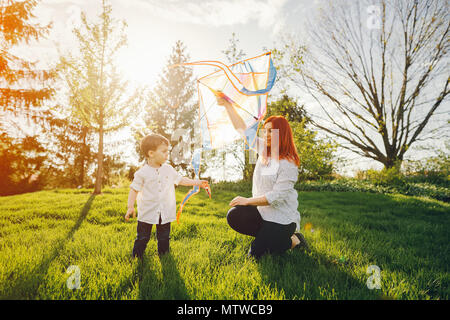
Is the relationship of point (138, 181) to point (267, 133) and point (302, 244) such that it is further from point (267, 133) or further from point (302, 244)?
point (302, 244)

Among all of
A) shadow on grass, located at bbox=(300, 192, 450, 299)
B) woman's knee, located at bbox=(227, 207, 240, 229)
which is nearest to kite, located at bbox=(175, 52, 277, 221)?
woman's knee, located at bbox=(227, 207, 240, 229)

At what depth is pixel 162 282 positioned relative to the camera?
2.07m

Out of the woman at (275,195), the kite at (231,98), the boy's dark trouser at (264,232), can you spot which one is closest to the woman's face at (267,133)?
the woman at (275,195)

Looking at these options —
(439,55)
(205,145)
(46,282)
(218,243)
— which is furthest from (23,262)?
(439,55)

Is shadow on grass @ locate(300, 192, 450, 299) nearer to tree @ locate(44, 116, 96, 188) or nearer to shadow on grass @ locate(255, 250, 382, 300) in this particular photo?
shadow on grass @ locate(255, 250, 382, 300)

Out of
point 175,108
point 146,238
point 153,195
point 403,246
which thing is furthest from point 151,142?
point 175,108

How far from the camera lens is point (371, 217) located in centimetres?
544

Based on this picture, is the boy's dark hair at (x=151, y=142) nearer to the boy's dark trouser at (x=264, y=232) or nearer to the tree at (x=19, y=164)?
the boy's dark trouser at (x=264, y=232)

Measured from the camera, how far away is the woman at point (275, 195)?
8.24ft

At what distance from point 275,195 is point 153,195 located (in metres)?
1.50

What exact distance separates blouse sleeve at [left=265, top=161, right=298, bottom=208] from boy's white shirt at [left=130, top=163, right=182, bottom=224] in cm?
128

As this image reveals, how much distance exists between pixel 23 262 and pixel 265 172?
2.94 m

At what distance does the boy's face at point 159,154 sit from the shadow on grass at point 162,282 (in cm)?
119

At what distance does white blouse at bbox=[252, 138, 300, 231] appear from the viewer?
250 cm
